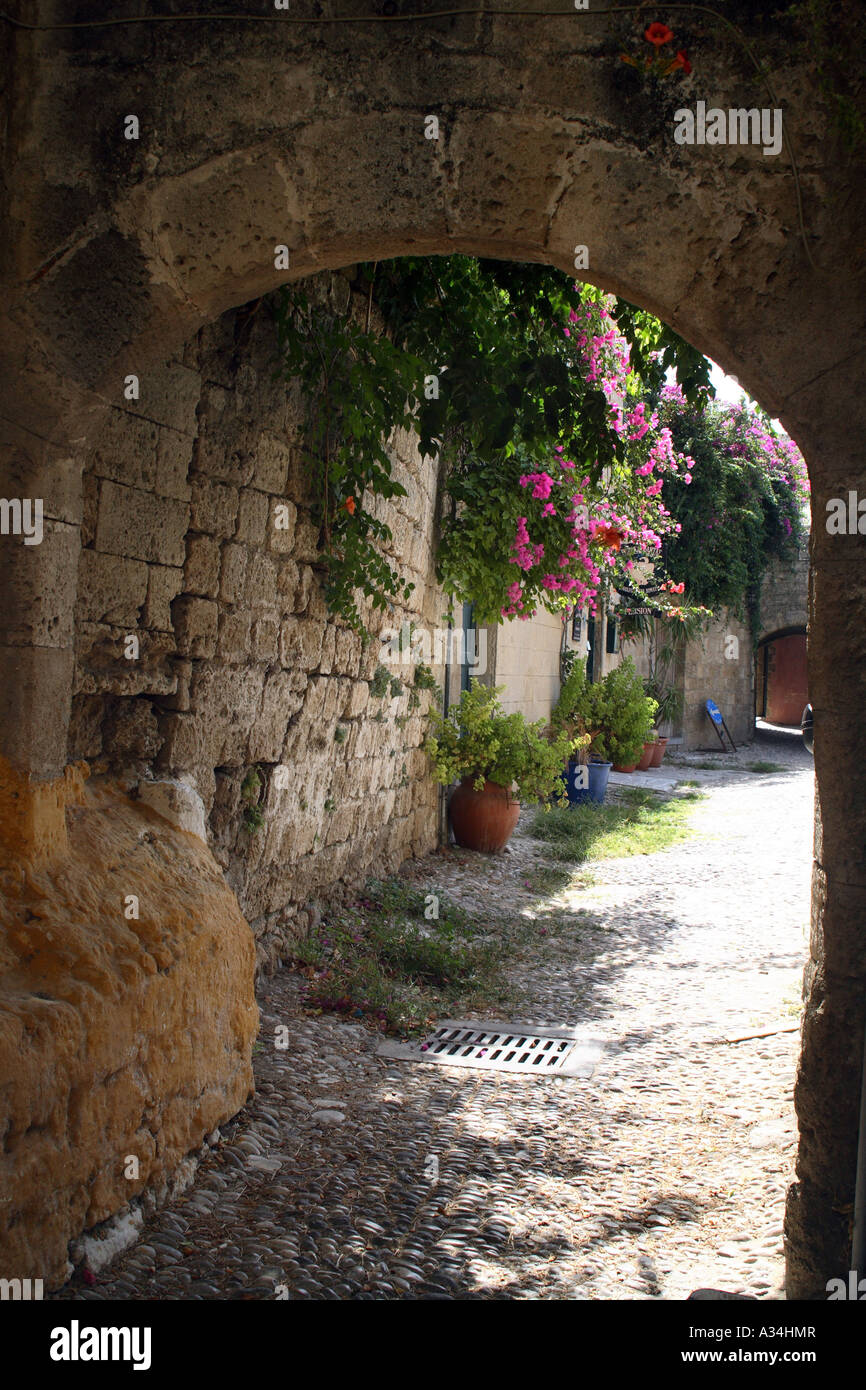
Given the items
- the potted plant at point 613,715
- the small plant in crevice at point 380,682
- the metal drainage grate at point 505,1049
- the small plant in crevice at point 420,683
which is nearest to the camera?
the metal drainage grate at point 505,1049

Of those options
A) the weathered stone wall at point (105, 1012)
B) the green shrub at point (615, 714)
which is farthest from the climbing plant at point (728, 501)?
the weathered stone wall at point (105, 1012)

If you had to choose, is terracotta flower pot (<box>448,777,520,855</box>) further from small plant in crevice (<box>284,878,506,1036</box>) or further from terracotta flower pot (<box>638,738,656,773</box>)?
terracotta flower pot (<box>638,738,656,773</box>)

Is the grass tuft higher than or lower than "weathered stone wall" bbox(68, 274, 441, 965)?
lower

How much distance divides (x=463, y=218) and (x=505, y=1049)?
2824 millimetres

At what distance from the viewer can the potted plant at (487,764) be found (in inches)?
266

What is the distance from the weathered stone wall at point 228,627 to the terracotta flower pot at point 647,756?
892cm

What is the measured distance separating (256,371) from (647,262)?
72.5 inches

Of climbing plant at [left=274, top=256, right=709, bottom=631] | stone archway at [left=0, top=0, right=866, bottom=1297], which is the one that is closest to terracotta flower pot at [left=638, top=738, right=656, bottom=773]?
climbing plant at [left=274, top=256, right=709, bottom=631]

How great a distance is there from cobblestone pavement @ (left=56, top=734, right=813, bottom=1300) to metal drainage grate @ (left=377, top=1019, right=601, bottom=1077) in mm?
71

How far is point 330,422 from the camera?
3.97m

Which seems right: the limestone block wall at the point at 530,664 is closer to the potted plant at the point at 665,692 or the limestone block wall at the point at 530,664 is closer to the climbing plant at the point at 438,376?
the climbing plant at the point at 438,376

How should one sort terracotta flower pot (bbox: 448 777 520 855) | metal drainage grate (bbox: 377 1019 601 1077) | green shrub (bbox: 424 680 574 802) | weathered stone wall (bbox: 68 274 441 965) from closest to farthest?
weathered stone wall (bbox: 68 274 441 965) → metal drainage grate (bbox: 377 1019 601 1077) → green shrub (bbox: 424 680 574 802) → terracotta flower pot (bbox: 448 777 520 855)

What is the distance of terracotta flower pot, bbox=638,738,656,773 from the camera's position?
13397 millimetres

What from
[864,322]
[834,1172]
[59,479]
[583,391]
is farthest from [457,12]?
[834,1172]
